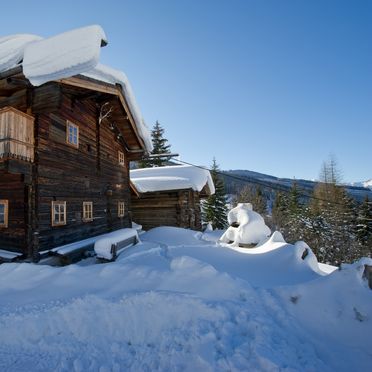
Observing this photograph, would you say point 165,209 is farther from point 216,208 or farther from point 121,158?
point 216,208

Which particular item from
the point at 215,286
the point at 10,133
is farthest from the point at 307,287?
the point at 10,133

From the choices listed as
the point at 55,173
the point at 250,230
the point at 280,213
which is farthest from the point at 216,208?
the point at 55,173

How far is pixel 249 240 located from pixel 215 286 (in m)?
6.63

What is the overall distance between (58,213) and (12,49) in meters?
5.52

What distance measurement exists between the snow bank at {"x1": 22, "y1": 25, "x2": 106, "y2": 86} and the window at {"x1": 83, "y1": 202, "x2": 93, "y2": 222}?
582 centimetres

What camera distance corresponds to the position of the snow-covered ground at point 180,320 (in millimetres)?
3922

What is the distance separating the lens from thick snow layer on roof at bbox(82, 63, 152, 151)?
376 inches

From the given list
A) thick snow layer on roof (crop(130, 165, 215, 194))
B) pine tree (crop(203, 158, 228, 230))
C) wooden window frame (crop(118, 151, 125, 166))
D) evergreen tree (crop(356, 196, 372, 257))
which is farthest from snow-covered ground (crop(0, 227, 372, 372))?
evergreen tree (crop(356, 196, 372, 257))

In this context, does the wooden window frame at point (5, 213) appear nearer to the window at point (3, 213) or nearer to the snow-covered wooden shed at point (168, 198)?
the window at point (3, 213)

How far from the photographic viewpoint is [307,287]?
18.1 ft

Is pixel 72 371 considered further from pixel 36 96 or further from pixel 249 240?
pixel 249 240

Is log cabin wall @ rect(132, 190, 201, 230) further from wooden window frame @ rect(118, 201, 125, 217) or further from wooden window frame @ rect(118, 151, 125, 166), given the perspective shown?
wooden window frame @ rect(118, 151, 125, 166)

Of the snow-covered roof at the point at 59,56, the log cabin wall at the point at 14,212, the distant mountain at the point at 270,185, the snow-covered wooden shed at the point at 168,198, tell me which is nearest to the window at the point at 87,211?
the log cabin wall at the point at 14,212

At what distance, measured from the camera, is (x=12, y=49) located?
7.81 metres
